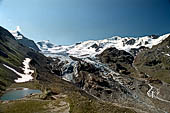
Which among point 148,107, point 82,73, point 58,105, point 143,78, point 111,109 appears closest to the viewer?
point 111,109

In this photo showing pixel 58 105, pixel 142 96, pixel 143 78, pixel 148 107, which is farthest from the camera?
pixel 143 78

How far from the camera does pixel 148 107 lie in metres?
112

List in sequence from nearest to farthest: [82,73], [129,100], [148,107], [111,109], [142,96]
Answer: [111,109]
[148,107]
[129,100]
[142,96]
[82,73]

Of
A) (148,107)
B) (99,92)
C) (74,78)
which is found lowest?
(148,107)

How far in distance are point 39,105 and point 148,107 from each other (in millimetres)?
90096

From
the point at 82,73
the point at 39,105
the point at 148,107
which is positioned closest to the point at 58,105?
the point at 39,105

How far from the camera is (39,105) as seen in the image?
48656mm

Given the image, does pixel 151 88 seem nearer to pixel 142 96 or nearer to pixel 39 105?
pixel 142 96

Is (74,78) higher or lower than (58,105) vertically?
higher

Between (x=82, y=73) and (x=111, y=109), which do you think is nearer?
(x=111, y=109)

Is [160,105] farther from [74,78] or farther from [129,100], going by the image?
[74,78]

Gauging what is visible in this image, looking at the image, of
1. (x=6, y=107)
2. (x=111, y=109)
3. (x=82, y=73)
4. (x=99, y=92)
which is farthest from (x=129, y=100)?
(x=6, y=107)

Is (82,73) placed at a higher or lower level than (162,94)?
higher

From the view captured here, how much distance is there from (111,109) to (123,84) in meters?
121
